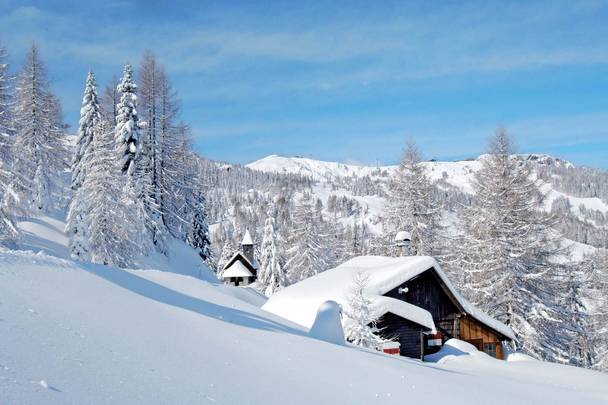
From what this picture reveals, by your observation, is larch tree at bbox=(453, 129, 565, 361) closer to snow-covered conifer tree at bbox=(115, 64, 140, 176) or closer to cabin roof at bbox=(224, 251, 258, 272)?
snow-covered conifer tree at bbox=(115, 64, 140, 176)

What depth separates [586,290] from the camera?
1464 inches

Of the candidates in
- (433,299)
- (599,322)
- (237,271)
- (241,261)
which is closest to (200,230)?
(237,271)

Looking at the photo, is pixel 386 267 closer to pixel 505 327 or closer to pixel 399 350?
pixel 399 350

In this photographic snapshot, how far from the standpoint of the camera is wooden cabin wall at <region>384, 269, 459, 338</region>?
2483 cm

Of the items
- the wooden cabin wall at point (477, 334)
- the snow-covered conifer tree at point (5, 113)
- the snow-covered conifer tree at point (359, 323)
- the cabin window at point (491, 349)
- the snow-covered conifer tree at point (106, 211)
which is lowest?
the cabin window at point (491, 349)

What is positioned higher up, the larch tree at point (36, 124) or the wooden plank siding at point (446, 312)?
the larch tree at point (36, 124)

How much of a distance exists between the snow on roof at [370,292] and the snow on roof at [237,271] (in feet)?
134

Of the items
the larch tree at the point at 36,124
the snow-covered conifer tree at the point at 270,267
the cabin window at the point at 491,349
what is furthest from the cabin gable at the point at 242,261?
the cabin window at the point at 491,349

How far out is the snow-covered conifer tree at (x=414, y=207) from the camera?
3506cm

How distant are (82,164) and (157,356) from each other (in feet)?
105

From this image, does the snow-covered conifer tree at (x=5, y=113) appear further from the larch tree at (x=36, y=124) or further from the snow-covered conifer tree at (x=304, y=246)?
the snow-covered conifer tree at (x=304, y=246)

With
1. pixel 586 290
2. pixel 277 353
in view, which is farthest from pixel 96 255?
pixel 586 290

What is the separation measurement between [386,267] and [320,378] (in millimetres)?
17610

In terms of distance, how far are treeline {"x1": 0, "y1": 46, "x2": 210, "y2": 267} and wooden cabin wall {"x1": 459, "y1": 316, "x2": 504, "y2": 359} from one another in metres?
18.5
